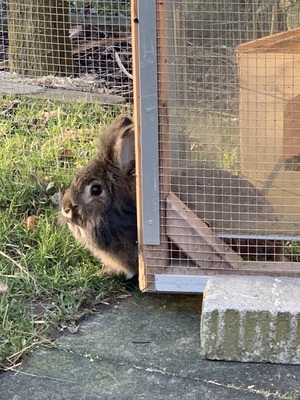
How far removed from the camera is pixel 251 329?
3385mm

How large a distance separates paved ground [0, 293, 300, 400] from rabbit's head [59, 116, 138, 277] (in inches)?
16.9

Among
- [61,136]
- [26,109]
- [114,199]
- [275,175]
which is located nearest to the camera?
[275,175]

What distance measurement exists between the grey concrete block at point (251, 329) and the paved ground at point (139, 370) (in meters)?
0.05

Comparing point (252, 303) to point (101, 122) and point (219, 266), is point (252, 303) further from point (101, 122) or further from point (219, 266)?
A: point (101, 122)

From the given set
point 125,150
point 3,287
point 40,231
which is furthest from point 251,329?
point 40,231

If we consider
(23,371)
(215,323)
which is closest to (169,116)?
(215,323)

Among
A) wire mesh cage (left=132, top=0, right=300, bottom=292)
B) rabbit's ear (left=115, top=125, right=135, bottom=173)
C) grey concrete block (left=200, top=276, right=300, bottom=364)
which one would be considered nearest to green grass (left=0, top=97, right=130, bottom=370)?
wire mesh cage (left=132, top=0, right=300, bottom=292)

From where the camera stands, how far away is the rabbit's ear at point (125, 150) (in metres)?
4.13

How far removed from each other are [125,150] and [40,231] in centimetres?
79

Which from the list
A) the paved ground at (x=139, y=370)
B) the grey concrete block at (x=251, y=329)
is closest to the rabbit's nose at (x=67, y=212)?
the paved ground at (x=139, y=370)

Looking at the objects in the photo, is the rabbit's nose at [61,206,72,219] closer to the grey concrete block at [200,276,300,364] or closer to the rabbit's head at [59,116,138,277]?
the rabbit's head at [59,116,138,277]

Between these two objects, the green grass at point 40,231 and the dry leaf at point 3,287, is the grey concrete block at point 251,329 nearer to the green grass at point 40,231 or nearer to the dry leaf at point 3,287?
the green grass at point 40,231

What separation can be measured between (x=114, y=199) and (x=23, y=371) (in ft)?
3.73

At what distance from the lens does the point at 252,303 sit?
11.2 ft
